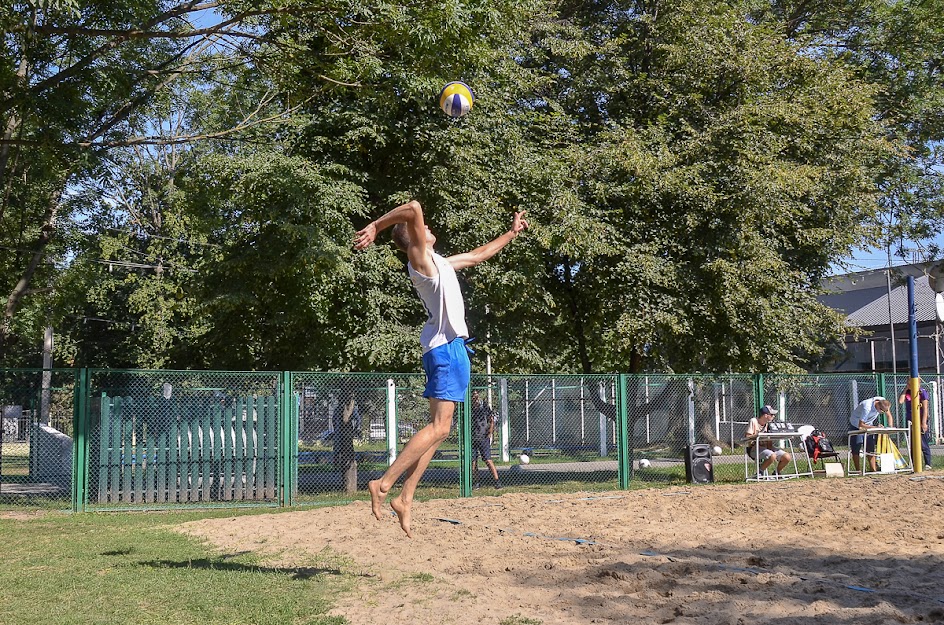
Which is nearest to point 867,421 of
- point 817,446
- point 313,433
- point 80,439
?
point 817,446

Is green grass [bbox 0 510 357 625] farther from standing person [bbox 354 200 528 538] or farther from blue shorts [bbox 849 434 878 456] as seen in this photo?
blue shorts [bbox 849 434 878 456]

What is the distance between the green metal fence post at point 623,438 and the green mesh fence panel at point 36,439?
871 centimetres

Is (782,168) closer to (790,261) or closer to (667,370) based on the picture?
(790,261)

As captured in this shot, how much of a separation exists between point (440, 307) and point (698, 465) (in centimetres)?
1057

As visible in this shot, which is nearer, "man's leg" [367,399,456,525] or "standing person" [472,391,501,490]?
"man's leg" [367,399,456,525]

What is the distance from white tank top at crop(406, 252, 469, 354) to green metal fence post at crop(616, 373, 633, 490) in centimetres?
969

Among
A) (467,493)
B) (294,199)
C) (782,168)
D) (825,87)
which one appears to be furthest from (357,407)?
(825,87)

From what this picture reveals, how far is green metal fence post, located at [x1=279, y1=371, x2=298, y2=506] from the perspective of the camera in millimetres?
13609

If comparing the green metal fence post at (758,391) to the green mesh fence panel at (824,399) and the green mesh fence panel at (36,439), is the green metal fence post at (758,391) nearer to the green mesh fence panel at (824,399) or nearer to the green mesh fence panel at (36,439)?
the green mesh fence panel at (824,399)

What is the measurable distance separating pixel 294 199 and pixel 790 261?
10.5 meters

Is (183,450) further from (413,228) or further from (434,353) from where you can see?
(413,228)

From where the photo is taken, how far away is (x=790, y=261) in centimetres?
1875

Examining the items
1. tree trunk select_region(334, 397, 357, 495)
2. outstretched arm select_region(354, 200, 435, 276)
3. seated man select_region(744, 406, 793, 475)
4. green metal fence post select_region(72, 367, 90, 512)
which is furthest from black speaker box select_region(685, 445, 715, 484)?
outstretched arm select_region(354, 200, 435, 276)

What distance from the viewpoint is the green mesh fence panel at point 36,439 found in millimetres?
12836
